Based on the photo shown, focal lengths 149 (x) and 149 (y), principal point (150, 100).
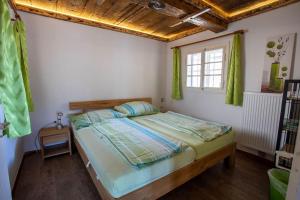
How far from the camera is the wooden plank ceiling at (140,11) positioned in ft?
7.15

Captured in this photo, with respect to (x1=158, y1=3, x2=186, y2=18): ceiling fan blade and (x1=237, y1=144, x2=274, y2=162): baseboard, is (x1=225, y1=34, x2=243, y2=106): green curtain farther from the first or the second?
(x1=158, y1=3, x2=186, y2=18): ceiling fan blade

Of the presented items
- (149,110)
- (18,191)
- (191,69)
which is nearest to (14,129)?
(18,191)

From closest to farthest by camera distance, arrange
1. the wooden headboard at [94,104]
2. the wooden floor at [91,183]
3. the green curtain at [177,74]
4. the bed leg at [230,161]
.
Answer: the wooden floor at [91,183]
the bed leg at [230,161]
the wooden headboard at [94,104]
the green curtain at [177,74]

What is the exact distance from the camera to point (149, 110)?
319 centimetres

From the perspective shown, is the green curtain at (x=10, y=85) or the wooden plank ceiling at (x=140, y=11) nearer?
the green curtain at (x=10, y=85)

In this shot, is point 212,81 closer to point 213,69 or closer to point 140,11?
point 213,69

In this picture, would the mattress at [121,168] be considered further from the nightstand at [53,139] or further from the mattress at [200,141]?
the nightstand at [53,139]

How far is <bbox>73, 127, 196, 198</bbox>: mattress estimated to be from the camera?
1.18m

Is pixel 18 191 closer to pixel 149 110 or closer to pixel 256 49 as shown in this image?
pixel 149 110

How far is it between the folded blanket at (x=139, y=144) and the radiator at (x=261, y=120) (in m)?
1.53

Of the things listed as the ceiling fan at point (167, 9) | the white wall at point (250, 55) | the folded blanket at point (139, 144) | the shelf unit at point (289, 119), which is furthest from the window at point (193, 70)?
the folded blanket at point (139, 144)

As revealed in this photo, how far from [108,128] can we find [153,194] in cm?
111

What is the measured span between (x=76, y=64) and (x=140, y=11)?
151 cm

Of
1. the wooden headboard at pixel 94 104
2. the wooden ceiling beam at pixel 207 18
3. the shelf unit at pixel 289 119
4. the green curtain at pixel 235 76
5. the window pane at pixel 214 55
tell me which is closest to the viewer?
the shelf unit at pixel 289 119
